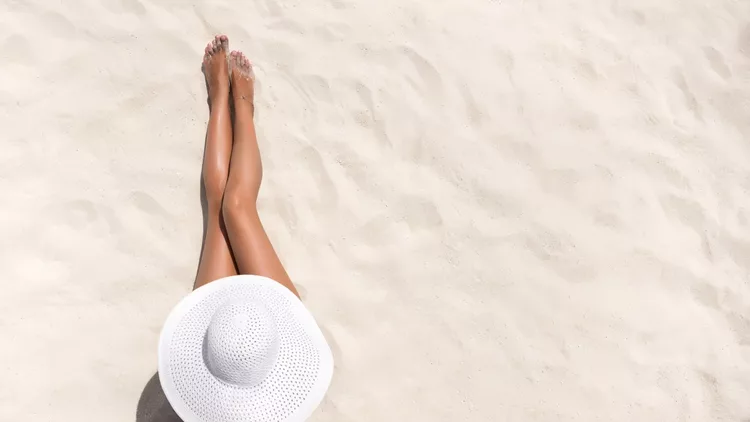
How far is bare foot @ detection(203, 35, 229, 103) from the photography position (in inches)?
103

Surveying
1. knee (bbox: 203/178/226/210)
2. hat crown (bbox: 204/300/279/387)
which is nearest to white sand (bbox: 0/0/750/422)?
knee (bbox: 203/178/226/210)

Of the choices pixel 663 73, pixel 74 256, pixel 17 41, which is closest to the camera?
pixel 74 256

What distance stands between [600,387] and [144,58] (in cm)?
248

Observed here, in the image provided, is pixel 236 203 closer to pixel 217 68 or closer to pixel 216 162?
pixel 216 162

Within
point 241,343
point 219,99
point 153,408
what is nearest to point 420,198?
point 219,99

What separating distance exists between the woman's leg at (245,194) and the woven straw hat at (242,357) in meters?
0.35

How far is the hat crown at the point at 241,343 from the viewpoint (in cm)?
151

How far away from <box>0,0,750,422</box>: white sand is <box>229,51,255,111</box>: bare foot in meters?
0.09

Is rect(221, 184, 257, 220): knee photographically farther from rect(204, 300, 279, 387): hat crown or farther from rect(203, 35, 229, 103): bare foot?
rect(204, 300, 279, 387): hat crown

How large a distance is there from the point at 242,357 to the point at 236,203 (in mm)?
905

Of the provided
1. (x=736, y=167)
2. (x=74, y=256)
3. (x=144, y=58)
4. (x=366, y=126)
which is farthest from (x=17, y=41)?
(x=736, y=167)

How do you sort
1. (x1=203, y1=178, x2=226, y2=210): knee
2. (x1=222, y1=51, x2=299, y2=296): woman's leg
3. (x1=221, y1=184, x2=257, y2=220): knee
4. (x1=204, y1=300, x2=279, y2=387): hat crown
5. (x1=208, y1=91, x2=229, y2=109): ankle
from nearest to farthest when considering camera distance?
1. (x1=204, y1=300, x2=279, y2=387): hat crown
2. (x1=222, y1=51, x2=299, y2=296): woman's leg
3. (x1=221, y1=184, x2=257, y2=220): knee
4. (x1=203, y1=178, x2=226, y2=210): knee
5. (x1=208, y1=91, x2=229, y2=109): ankle

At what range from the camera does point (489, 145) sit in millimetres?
2656

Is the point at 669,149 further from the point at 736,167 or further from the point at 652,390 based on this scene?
the point at 652,390
